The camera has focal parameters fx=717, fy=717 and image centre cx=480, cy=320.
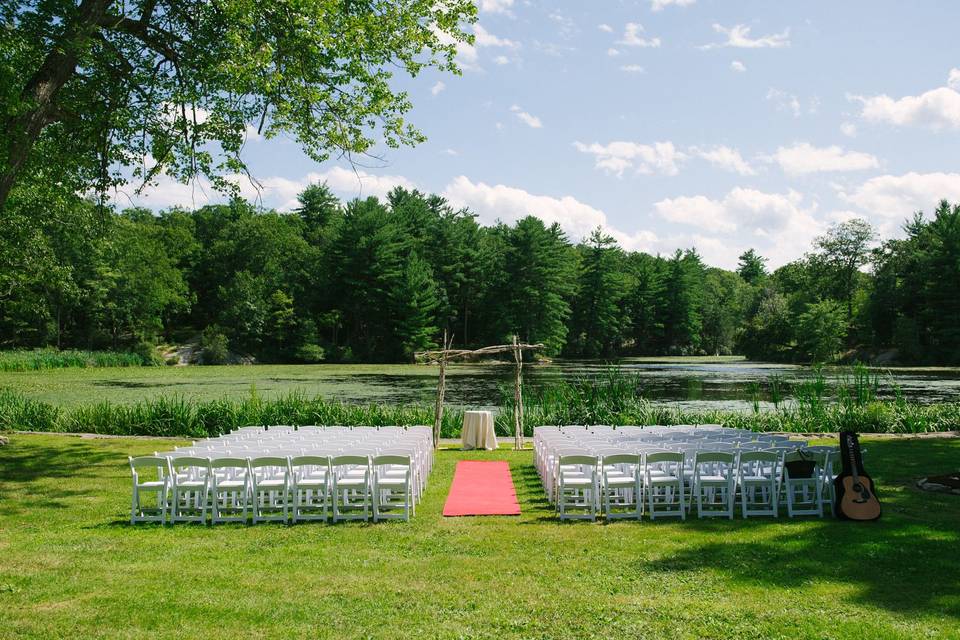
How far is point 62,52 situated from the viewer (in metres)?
10.6

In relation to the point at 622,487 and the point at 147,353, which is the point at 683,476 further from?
the point at 147,353

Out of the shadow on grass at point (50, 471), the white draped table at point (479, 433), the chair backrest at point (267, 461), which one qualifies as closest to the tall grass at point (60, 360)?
the shadow on grass at point (50, 471)

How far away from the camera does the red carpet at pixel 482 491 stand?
29.1 ft

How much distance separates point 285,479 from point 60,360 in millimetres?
41711

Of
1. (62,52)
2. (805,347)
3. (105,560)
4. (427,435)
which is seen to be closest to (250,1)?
(62,52)

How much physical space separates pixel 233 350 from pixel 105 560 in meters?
53.4

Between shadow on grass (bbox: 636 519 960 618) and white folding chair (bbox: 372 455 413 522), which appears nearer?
shadow on grass (bbox: 636 519 960 618)

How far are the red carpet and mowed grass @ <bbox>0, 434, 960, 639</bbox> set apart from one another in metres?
0.37

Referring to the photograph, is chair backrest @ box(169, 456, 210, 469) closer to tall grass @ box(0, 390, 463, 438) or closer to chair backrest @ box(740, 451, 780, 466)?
chair backrest @ box(740, 451, 780, 466)

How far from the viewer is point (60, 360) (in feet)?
140

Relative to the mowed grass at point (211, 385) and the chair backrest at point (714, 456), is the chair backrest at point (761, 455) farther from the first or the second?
the mowed grass at point (211, 385)

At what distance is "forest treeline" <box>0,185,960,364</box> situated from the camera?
53.2 metres

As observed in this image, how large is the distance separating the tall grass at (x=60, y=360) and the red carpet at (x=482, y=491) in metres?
36.8

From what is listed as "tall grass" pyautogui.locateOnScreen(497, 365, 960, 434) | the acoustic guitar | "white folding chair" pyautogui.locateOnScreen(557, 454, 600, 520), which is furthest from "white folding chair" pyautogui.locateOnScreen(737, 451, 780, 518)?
"tall grass" pyautogui.locateOnScreen(497, 365, 960, 434)
